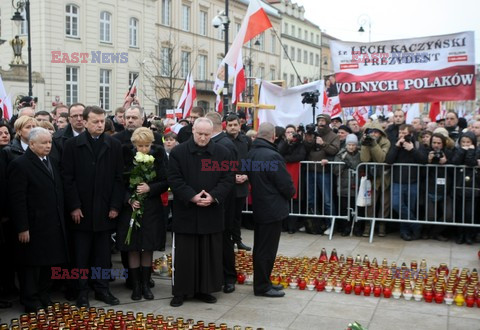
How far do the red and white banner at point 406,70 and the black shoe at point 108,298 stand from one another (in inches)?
233

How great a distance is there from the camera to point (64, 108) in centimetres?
991

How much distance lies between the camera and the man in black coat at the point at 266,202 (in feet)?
22.0

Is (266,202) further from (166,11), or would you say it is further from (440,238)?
(166,11)

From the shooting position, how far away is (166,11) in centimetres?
4656

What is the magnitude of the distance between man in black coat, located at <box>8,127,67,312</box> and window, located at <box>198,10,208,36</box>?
46.5 metres

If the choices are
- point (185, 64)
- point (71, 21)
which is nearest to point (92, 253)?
point (71, 21)

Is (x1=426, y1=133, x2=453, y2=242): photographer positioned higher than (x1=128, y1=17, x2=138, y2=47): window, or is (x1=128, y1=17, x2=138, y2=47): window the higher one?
(x1=128, y1=17, x2=138, y2=47): window

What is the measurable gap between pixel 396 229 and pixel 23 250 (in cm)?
688

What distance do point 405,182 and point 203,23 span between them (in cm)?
4438

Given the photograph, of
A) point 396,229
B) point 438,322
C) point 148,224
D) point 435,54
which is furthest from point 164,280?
point 435,54

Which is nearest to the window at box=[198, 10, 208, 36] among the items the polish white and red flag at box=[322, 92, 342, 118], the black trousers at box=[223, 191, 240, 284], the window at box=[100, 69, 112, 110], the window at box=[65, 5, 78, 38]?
the window at box=[100, 69, 112, 110]

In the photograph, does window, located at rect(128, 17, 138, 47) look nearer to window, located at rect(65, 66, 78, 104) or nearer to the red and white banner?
window, located at rect(65, 66, 78, 104)

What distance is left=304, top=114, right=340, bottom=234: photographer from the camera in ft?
34.1

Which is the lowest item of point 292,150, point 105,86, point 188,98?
point 292,150
